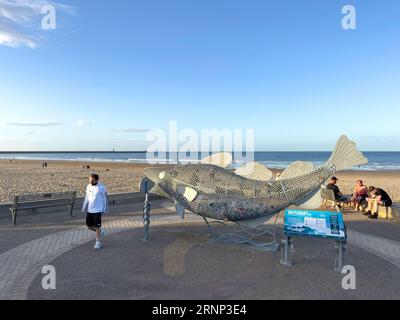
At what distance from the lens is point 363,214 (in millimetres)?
12516

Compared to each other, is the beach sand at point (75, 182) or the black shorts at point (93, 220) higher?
the black shorts at point (93, 220)

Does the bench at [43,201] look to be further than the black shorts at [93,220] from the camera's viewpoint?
Yes

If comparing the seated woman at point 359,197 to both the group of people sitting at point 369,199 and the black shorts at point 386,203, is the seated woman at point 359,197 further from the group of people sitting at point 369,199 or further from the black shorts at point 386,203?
the black shorts at point 386,203

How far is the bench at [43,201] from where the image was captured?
10719 mm

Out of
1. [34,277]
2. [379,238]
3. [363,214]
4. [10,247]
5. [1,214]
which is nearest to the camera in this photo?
[34,277]

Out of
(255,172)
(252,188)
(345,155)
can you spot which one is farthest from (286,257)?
(345,155)

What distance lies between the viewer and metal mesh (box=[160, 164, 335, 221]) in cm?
765

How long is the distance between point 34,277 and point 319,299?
487cm

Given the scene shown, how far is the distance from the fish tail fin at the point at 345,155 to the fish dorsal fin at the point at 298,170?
537mm

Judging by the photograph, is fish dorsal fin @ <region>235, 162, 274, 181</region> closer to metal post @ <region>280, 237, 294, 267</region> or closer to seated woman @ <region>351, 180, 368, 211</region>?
metal post @ <region>280, 237, 294, 267</region>

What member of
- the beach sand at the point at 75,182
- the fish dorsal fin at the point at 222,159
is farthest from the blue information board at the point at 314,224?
the beach sand at the point at 75,182

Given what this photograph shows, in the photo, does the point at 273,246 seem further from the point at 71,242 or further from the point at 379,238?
the point at 71,242
